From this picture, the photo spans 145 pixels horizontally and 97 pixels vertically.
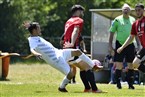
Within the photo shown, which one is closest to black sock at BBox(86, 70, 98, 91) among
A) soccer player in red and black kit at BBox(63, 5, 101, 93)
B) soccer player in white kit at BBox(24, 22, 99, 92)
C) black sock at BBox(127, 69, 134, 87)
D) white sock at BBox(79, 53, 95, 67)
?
soccer player in red and black kit at BBox(63, 5, 101, 93)

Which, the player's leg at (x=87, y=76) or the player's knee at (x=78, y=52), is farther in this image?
the player's leg at (x=87, y=76)

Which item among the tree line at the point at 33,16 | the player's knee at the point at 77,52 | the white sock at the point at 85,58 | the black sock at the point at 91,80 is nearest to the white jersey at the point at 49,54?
the player's knee at the point at 77,52

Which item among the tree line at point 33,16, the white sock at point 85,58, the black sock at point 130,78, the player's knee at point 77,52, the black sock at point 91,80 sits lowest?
the tree line at point 33,16

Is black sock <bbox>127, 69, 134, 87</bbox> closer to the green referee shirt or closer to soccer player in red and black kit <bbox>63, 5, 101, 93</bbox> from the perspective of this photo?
the green referee shirt

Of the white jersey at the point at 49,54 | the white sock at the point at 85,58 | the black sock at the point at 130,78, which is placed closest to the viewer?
the white jersey at the point at 49,54

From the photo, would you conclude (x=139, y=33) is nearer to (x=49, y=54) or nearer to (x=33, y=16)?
(x=49, y=54)

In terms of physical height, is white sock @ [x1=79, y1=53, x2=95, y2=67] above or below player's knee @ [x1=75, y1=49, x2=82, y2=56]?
below

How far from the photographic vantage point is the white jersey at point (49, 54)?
14594 millimetres

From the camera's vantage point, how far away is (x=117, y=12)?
24297 mm

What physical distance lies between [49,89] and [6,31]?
28.1 m

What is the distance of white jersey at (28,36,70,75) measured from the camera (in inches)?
575

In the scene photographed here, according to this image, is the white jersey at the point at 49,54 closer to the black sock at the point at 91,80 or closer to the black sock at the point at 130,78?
the black sock at the point at 91,80

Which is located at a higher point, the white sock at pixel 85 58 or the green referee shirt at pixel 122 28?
the green referee shirt at pixel 122 28

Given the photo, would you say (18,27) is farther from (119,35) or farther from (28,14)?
(119,35)
